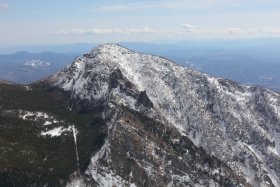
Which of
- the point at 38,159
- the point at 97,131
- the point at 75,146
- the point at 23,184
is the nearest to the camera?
the point at 23,184

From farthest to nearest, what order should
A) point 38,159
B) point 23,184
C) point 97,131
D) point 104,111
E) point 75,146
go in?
point 104,111 < point 97,131 < point 75,146 < point 38,159 < point 23,184

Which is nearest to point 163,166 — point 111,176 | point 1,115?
point 111,176

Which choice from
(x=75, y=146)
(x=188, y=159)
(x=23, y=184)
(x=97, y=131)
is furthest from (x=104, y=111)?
(x=23, y=184)

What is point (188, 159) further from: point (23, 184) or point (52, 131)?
point (23, 184)

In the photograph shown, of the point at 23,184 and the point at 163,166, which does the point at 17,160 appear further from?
the point at 163,166

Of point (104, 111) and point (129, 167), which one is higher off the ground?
point (104, 111)

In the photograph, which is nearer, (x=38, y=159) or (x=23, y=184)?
(x=23, y=184)

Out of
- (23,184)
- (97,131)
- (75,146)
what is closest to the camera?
(23,184)

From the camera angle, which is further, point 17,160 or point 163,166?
point 163,166

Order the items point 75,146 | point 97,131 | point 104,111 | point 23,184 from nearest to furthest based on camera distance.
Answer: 1. point 23,184
2. point 75,146
3. point 97,131
4. point 104,111
